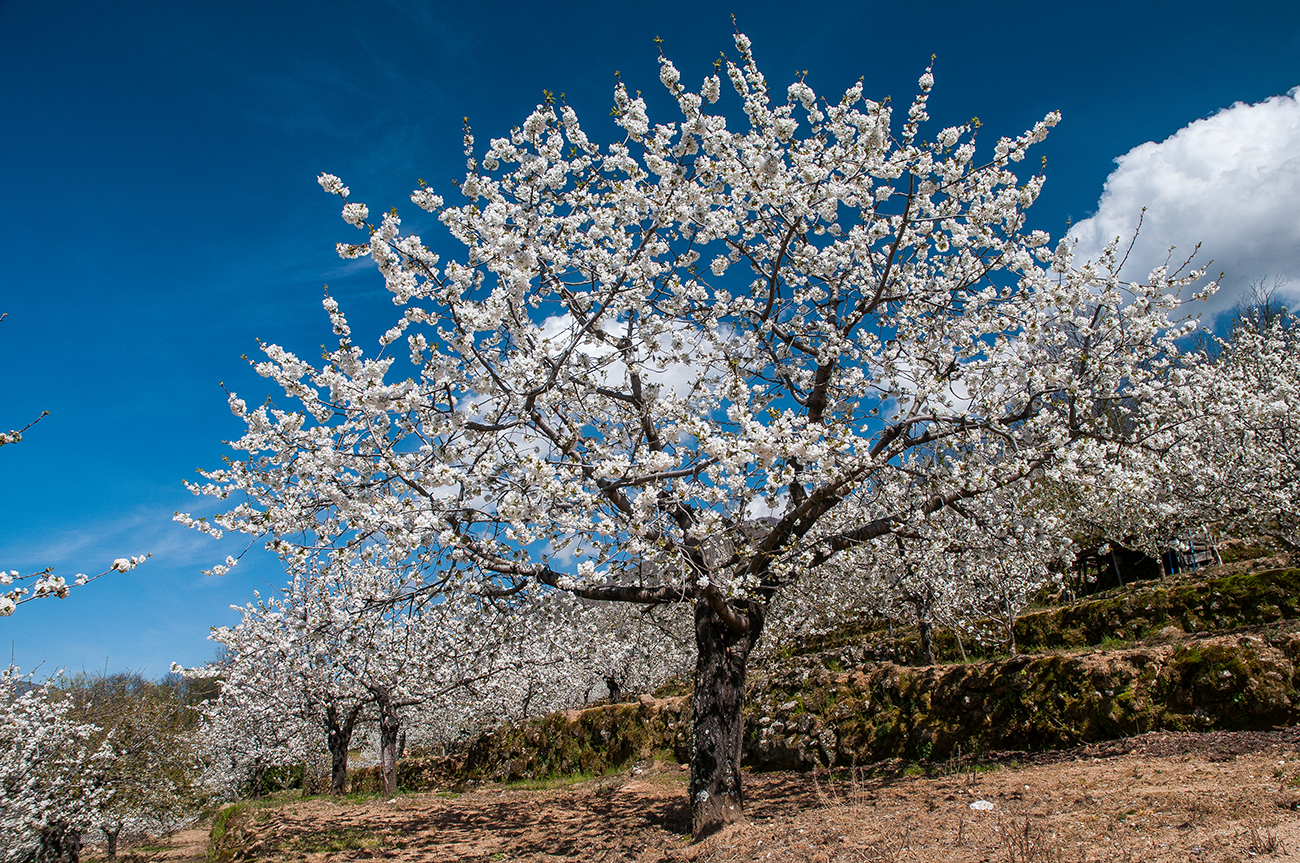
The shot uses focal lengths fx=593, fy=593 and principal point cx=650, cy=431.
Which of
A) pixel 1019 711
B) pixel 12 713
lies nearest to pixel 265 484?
pixel 1019 711

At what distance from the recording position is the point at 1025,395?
21.1 feet

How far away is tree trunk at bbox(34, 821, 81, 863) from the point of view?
532 inches

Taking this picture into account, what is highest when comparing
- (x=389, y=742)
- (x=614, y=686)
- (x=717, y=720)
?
(x=717, y=720)

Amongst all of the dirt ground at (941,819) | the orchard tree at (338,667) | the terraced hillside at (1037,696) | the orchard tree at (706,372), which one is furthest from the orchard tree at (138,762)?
the orchard tree at (706,372)

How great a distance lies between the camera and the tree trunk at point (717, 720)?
6.99 m

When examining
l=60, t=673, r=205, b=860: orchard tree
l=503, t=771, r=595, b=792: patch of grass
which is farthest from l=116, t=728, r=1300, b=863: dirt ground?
l=60, t=673, r=205, b=860: orchard tree

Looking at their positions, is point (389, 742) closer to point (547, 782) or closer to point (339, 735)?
point (339, 735)

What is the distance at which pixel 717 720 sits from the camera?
23.5 feet

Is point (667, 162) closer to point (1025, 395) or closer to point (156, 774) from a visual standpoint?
point (1025, 395)

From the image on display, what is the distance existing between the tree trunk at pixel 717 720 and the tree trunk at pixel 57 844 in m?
16.1

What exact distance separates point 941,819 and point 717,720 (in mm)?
2477

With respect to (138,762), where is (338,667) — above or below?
above

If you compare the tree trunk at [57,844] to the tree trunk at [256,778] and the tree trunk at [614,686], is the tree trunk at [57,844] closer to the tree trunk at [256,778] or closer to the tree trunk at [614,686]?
the tree trunk at [256,778]

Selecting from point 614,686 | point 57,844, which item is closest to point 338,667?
point 57,844
